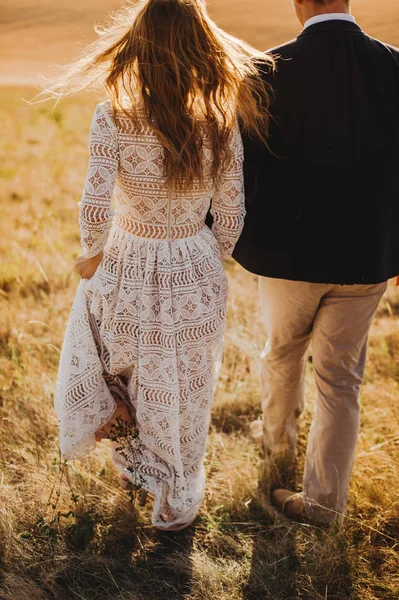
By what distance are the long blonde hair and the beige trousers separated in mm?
738

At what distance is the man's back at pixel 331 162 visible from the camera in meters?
2.14

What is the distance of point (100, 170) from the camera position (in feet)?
6.38

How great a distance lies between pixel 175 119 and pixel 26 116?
1247 cm

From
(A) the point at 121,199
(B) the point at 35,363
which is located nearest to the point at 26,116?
(B) the point at 35,363

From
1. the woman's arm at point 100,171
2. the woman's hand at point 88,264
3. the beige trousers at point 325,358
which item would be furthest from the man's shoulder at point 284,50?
the woman's hand at point 88,264

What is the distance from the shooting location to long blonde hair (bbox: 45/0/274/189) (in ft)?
6.27

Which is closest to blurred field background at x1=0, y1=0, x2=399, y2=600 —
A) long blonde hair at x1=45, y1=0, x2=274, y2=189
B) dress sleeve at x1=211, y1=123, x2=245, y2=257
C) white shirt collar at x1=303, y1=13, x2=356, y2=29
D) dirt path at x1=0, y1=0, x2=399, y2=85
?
dirt path at x1=0, y1=0, x2=399, y2=85

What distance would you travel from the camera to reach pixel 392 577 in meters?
2.33

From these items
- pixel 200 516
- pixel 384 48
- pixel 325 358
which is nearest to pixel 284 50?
pixel 384 48

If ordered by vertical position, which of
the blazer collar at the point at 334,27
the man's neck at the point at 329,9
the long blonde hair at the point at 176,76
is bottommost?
the long blonde hair at the point at 176,76

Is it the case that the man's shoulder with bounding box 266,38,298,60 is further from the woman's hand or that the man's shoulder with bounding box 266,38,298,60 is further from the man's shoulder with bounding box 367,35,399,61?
the woman's hand

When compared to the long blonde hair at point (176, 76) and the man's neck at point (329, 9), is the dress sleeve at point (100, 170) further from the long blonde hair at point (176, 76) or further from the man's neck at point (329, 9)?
the man's neck at point (329, 9)

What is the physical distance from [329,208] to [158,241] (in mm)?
702

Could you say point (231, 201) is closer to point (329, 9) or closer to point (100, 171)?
point (100, 171)
